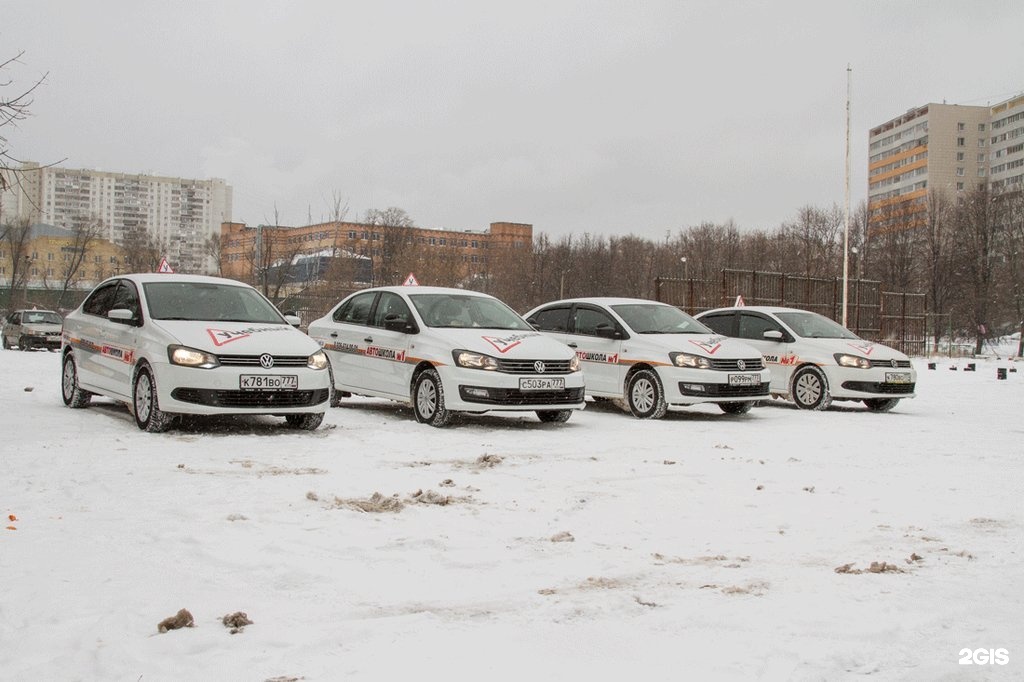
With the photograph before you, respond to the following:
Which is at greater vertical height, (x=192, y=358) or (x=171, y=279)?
(x=171, y=279)

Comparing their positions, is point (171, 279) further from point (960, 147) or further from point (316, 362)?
point (960, 147)

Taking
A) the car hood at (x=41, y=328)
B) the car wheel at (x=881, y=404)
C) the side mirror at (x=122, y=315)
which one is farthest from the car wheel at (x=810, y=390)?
the car hood at (x=41, y=328)

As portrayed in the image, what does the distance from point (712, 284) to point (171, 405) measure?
72.0ft

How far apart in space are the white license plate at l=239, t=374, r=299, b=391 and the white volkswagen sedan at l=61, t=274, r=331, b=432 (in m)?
0.01

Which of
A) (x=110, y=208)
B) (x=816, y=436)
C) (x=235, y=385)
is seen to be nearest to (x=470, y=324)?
(x=235, y=385)

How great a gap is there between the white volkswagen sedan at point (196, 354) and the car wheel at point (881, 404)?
30.8 ft

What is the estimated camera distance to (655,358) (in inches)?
517

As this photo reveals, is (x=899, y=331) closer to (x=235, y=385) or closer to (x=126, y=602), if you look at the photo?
(x=235, y=385)

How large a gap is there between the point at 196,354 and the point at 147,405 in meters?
0.90

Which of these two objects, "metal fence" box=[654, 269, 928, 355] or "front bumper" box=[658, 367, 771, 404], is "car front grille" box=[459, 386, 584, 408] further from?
"metal fence" box=[654, 269, 928, 355]

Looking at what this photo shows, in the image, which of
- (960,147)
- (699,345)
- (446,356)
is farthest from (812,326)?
(960,147)

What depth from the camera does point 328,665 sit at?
11.6 ft

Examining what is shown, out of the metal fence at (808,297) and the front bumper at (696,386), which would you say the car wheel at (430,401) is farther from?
the metal fence at (808,297)

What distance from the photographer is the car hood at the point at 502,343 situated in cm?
1123
